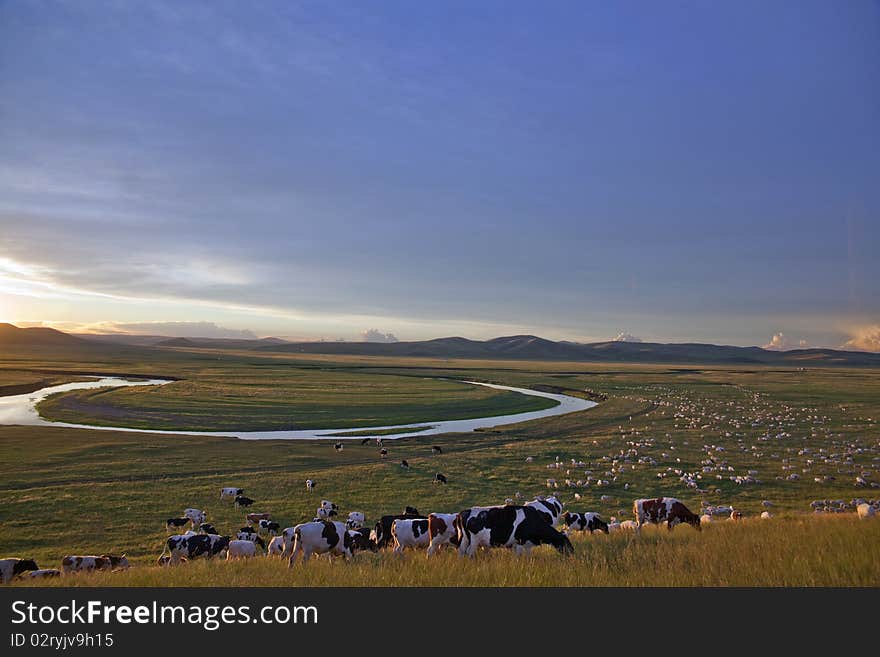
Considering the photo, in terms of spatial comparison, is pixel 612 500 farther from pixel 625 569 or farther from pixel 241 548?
pixel 625 569

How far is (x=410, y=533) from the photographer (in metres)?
13.2

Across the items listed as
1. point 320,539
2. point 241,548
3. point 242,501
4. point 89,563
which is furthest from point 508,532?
point 242,501

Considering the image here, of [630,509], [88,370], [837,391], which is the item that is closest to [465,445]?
[630,509]

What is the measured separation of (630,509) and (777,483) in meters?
9.44

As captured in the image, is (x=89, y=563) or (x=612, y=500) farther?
(x=612, y=500)

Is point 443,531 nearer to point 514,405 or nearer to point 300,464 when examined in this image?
point 300,464

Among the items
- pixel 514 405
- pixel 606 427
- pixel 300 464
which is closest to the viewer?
pixel 300 464

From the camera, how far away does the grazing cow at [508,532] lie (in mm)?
10109

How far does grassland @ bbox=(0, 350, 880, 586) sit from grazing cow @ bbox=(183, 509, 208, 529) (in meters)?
1.03

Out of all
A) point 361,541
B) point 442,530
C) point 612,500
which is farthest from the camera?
point 612,500

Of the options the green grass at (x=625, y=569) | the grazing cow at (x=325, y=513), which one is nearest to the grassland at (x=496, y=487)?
the green grass at (x=625, y=569)

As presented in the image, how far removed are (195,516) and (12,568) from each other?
7668mm

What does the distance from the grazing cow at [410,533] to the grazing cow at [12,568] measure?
392 inches
